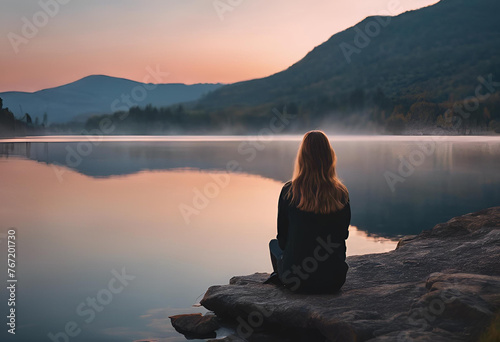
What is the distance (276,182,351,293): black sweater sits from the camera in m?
4.73

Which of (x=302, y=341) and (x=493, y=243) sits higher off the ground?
(x=493, y=243)

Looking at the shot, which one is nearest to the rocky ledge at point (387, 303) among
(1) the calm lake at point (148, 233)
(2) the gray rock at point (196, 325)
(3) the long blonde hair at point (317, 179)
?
(2) the gray rock at point (196, 325)

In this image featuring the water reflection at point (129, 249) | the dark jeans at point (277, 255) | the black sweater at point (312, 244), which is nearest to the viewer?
the black sweater at point (312, 244)

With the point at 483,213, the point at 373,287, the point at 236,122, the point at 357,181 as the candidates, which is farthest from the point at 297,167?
the point at 236,122

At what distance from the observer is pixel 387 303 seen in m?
4.71

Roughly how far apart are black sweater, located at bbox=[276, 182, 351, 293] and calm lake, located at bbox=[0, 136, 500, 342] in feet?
5.02

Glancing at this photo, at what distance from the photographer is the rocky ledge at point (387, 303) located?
4055mm

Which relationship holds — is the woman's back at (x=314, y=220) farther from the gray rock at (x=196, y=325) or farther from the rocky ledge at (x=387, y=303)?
the gray rock at (x=196, y=325)

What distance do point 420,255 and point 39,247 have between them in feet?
22.6

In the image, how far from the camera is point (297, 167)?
15.5 feet

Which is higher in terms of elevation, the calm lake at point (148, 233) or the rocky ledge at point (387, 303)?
the rocky ledge at point (387, 303)

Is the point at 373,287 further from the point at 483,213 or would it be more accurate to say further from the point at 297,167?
the point at 483,213

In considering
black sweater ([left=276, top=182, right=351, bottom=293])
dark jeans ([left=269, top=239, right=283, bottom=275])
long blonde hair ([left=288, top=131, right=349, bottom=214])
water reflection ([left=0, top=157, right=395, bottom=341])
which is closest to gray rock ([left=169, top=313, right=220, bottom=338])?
water reflection ([left=0, top=157, right=395, bottom=341])

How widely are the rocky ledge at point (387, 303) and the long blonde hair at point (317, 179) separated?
0.99 metres
